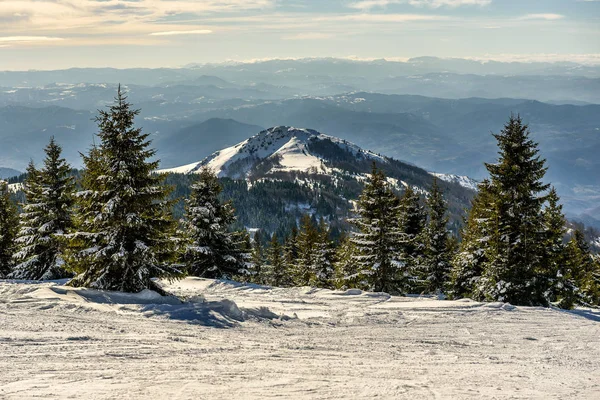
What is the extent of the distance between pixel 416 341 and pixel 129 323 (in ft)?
27.8

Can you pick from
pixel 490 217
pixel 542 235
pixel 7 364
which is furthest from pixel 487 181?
pixel 7 364

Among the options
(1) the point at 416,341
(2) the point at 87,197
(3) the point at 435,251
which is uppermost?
(2) the point at 87,197

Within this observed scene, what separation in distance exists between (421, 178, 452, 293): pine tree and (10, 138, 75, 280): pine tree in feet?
81.3

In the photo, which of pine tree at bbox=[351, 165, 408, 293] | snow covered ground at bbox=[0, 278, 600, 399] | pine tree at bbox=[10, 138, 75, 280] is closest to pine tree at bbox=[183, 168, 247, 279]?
pine tree at bbox=[10, 138, 75, 280]

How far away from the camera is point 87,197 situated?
61.6ft

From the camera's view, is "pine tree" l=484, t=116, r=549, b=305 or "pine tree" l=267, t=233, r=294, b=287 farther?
"pine tree" l=267, t=233, r=294, b=287

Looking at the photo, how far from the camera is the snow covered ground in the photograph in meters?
8.81

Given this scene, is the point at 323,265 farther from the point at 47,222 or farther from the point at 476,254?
the point at 47,222

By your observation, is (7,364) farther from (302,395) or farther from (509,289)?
(509,289)

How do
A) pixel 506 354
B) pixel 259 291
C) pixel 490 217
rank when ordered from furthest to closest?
pixel 490 217, pixel 259 291, pixel 506 354

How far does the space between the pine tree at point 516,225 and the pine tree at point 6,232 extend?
2959cm

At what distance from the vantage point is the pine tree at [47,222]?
88.7ft

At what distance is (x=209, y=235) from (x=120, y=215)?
13.9 m

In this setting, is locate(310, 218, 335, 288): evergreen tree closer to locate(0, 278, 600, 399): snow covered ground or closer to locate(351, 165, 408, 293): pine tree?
locate(351, 165, 408, 293): pine tree
